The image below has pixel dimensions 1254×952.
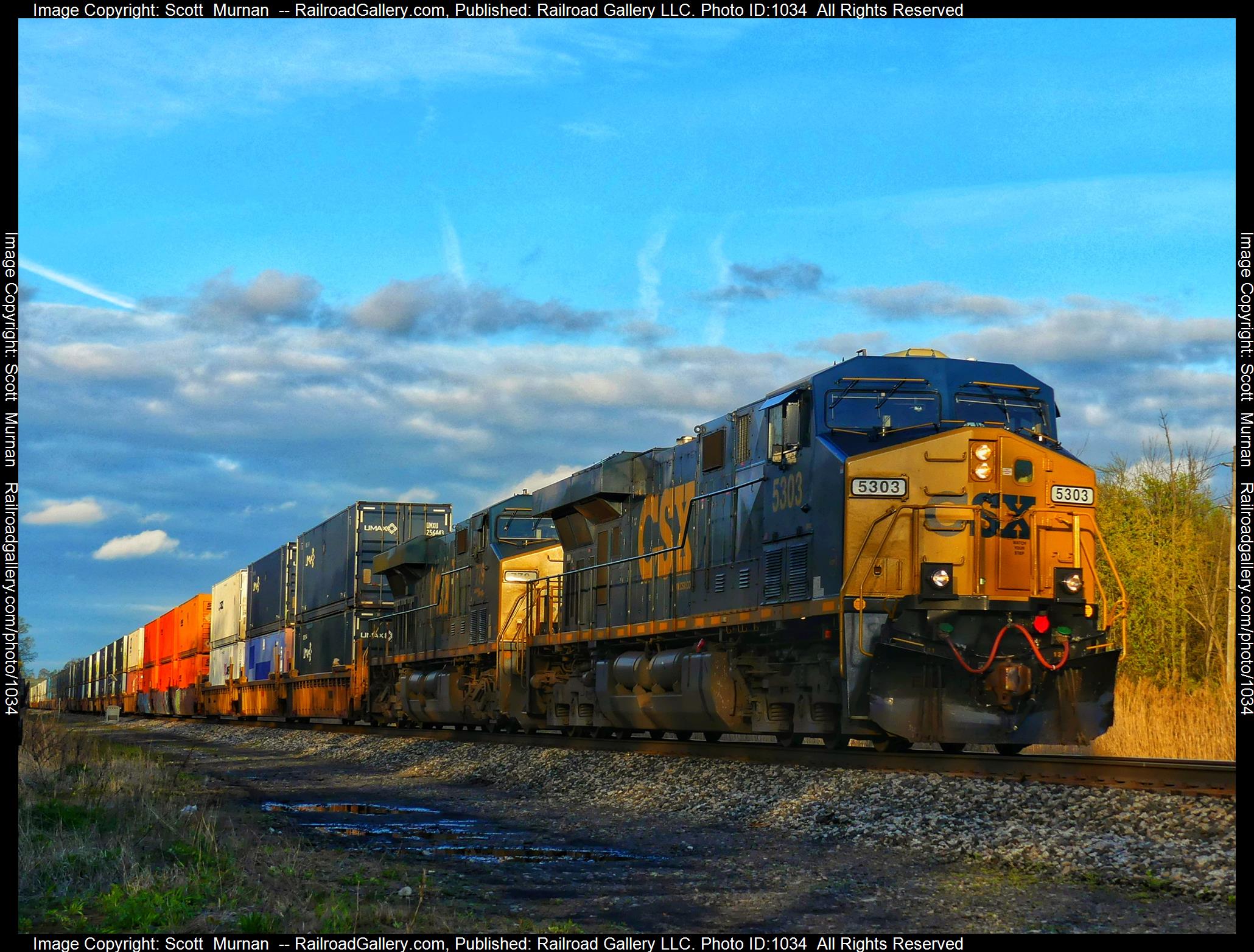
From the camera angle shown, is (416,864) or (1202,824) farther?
(416,864)

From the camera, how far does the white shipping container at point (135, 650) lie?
60438 millimetres

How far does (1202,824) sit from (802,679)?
6.04 m

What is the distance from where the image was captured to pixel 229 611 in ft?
146

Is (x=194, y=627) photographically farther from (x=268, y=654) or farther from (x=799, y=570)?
(x=799, y=570)

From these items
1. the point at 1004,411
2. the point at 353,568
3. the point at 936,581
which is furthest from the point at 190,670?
the point at 936,581

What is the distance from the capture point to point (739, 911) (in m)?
6.97

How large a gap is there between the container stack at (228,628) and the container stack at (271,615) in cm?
56

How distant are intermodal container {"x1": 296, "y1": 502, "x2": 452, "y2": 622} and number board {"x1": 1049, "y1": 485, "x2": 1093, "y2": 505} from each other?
761 inches

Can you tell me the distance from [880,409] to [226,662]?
112ft

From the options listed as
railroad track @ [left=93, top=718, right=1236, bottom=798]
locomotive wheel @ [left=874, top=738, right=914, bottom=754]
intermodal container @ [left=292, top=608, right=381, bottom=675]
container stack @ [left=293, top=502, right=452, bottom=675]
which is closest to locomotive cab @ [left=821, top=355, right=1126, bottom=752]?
locomotive wheel @ [left=874, top=738, right=914, bottom=754]

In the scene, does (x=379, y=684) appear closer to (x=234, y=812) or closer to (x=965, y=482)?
(x=234, y=812)

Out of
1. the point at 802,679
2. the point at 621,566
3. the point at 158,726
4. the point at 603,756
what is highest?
the point at 621,566

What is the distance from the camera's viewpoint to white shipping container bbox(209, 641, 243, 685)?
41188mm

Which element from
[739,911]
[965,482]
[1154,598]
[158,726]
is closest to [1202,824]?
[739,911]
